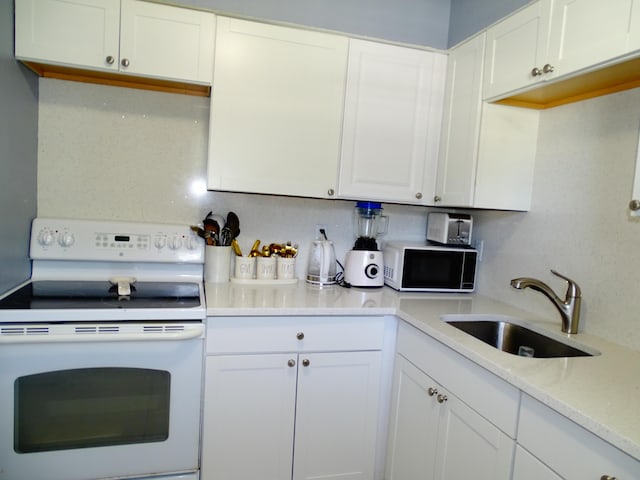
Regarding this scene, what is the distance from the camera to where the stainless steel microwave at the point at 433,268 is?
7.04ft

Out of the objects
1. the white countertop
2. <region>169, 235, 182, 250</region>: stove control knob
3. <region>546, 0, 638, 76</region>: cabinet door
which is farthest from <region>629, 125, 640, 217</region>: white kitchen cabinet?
<region>169, 235, 182, 250</region>: stove control knob

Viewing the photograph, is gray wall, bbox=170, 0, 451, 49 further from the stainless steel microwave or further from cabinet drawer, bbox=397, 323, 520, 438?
cabinet drawer, bbox=397, 323, 520, 438

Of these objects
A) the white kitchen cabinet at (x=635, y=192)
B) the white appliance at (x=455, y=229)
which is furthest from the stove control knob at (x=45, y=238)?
the white kitchen cabinet at (x=635, y=192)

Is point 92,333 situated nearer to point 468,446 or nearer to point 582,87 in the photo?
point 468,446

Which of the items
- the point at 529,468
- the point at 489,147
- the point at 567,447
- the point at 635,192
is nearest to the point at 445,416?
the point at 529,468

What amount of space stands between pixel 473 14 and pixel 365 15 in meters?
0.57

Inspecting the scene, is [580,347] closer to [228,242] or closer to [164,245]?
[228,242]

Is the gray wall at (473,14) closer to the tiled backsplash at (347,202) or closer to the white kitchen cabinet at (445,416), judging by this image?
the tiled backsplash at (347,202)

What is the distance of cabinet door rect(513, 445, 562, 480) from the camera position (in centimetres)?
102

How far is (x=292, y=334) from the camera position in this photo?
68.2 inches

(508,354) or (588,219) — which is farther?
(588,219)

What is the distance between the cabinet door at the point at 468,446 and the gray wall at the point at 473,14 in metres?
1.78

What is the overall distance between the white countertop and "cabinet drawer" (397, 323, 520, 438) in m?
0.04

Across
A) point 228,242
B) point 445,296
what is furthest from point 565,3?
point 228,242
